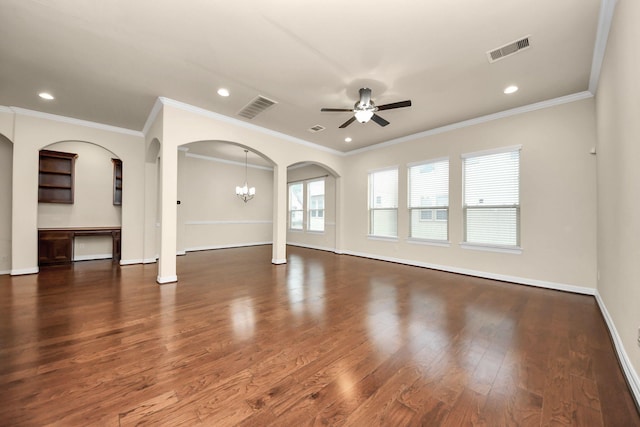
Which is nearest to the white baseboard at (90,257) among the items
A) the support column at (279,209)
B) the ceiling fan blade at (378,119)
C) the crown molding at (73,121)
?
the crown molding at (73,121)

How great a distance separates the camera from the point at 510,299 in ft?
11.6

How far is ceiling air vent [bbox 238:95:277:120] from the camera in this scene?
13.5 ft

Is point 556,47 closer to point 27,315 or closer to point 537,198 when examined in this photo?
point 537,198

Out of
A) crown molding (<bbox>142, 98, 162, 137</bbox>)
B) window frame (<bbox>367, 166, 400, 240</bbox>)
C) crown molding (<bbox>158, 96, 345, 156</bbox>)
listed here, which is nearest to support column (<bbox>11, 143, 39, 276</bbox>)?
crown molding (<bbox>142, 98, 162, 137</bbox>)

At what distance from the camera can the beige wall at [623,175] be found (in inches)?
69.0

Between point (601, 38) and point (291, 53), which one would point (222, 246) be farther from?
point (601, 38)

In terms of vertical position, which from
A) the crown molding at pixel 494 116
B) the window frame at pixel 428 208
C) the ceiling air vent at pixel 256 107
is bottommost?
the window frame at pixel 428 208

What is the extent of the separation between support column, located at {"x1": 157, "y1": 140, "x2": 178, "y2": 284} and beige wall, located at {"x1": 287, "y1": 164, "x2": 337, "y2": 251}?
180 inches

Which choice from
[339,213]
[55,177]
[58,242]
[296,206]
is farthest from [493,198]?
[55,177]

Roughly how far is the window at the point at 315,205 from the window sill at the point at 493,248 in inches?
176

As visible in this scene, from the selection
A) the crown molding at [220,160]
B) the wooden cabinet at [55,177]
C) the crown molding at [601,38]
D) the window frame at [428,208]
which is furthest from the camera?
the crown molding at [220,160]

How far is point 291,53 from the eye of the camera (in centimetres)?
293

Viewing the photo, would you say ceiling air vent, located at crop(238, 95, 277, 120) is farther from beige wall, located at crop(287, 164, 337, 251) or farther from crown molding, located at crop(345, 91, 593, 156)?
beige wall, located at crop(287, 164, 337, 251)

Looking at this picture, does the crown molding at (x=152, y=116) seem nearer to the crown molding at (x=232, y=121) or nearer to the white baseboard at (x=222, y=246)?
the crown molding at (x=232, y=121)
